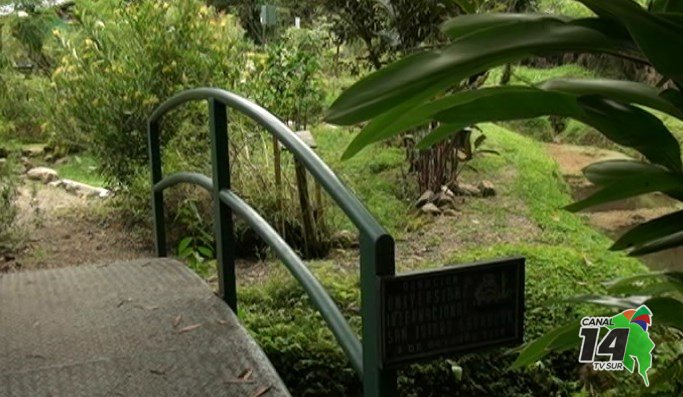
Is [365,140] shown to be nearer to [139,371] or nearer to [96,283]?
[139,371]

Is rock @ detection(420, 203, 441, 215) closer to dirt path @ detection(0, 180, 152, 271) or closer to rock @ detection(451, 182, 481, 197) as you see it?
rock @ detection(451, 182, 481, 197)

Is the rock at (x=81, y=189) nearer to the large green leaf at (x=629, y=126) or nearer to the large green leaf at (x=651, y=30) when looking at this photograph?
the large green leaf at (x=629, y=126)

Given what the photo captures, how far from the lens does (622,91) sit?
1010mm

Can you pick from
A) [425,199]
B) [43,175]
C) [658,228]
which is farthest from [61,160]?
[658,228]

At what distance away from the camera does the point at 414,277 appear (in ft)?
3.46

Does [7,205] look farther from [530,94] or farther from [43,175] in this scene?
[530,94]

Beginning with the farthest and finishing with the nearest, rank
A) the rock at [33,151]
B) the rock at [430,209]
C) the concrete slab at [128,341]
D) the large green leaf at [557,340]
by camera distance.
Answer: the rock at [33,151] → the rock at [430,209] → the concrete slab at [128,341] → the large green leaf at [557,340]

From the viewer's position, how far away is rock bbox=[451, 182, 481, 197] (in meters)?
5.66

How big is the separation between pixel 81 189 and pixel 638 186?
6494 millimetres

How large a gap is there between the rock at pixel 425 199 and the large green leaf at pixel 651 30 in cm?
452

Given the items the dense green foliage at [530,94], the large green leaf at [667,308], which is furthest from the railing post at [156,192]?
the large green leaf at [667,308]

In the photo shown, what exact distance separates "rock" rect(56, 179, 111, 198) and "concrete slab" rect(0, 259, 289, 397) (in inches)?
156

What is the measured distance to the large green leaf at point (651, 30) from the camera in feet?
2.60

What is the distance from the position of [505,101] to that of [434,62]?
0.10m
